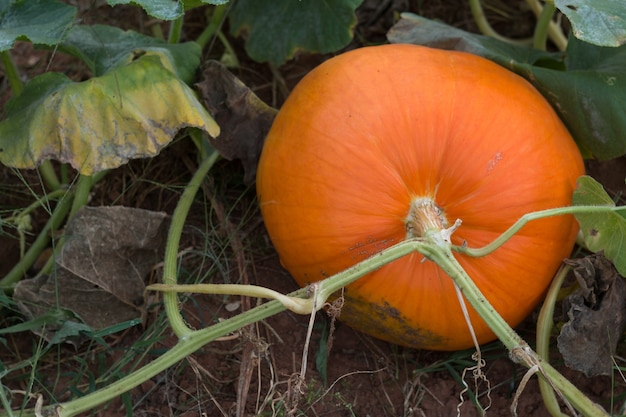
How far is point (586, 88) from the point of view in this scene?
185 cm

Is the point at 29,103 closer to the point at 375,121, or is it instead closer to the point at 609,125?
the point at 375,121

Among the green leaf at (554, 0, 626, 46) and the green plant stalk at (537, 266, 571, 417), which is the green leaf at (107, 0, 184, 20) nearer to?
the green leaf at (554, 0, 626, 46)

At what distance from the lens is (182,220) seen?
6.30 feet

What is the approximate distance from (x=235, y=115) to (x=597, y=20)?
2.97 feet

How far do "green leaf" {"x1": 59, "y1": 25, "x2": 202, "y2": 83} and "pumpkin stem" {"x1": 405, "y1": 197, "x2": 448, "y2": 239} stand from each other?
681 mm

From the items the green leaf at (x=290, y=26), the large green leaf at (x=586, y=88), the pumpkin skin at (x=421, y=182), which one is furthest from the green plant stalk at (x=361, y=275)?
the green leaf at (x=290, y=26)

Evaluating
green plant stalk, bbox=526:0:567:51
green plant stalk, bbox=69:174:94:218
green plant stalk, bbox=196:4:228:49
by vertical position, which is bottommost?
green plant stalk, bbox=69:174:94:218

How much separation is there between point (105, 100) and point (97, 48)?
36 centimetres

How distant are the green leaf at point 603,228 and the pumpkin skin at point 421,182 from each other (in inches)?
3.2

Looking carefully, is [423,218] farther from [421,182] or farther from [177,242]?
[177,242]

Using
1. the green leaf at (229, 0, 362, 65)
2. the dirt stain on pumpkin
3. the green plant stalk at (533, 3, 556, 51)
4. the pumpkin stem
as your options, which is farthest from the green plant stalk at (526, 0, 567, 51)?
the dirt stain on pumpkin

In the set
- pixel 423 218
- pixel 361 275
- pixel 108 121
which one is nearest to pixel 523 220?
pixel 423 218

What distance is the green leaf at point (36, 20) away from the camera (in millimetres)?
1649

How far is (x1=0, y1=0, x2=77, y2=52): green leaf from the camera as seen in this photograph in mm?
1649
